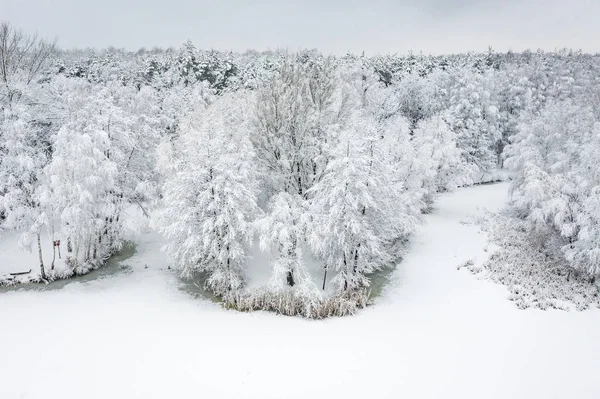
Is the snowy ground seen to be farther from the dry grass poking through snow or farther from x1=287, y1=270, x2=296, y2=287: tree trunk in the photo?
x1=287, y1=270, x2=296, y2=287: tree trunk

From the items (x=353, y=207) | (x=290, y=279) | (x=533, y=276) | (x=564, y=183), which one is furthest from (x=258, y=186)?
(x=564, y=183)

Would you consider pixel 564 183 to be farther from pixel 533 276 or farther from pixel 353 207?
pixel 353 207

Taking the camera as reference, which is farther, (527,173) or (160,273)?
(527,173)

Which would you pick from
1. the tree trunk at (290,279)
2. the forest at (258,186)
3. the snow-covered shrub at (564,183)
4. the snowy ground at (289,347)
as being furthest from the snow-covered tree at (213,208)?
the snow-covered shrub at (564,183)

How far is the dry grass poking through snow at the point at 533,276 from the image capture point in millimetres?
20109

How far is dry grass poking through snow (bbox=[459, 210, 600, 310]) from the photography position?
2011cm

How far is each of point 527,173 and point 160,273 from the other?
26189mm

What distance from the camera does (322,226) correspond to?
2036 cm

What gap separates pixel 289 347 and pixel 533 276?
609 inches

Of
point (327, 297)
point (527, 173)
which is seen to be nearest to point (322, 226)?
point (327, 297)

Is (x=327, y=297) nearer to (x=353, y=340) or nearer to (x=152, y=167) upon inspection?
(x=353, y=340)

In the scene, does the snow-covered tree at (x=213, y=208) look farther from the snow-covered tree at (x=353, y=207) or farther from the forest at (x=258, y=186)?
the snow-covered tree at (x=353, y=207)

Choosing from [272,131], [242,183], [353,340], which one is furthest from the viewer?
[272,131]

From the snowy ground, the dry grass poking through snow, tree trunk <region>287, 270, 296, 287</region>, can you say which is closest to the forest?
tree trunk <region>287, 270, 296, 287</region>
